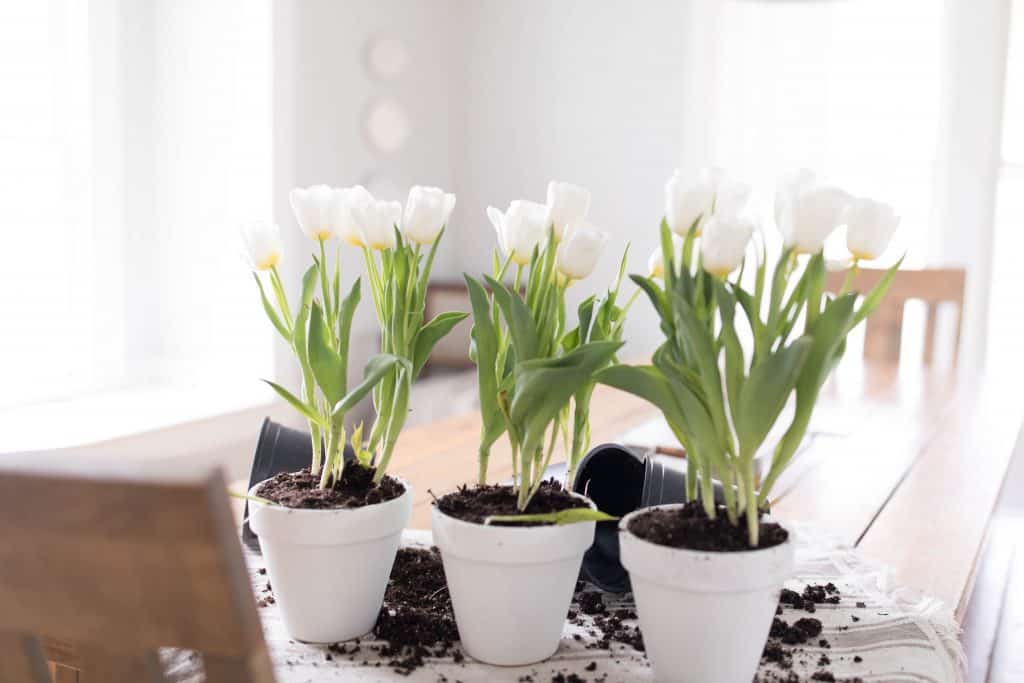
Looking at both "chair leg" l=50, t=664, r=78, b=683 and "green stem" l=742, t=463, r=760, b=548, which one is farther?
"chair leg" l=50, t=664, r=78, b=683

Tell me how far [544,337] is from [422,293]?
0.37ft

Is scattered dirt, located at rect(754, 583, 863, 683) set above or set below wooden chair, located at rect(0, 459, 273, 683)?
below

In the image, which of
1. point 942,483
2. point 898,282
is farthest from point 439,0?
point 942,483

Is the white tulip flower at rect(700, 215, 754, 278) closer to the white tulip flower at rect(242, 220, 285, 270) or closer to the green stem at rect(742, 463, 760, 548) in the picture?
the green stem at rect(742, 463, 760, 548)

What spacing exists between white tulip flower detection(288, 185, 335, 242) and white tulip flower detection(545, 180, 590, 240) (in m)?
0.16

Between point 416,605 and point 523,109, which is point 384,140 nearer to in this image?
point 523,109

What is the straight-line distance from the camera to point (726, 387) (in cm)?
56

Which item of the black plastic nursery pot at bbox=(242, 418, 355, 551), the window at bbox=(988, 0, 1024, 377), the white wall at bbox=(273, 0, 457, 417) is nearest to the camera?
the black plastic nursery pot at bbox=(242, 418, 355, 551)

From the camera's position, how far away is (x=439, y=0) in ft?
13.5

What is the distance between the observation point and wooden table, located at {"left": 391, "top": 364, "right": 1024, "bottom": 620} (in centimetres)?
105

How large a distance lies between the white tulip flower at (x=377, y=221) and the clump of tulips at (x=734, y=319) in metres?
0.19

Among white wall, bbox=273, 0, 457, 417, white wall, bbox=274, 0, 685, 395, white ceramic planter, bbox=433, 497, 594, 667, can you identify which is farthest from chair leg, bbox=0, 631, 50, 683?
white wall, bbox=274, 0, 685, 395

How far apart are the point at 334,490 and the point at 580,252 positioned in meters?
0.26

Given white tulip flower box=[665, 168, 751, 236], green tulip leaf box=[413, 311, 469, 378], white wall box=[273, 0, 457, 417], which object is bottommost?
green tulip leaf box=[413, 311, 469, 378]
